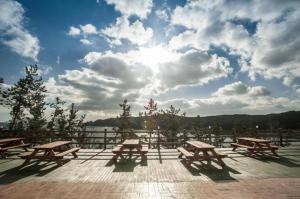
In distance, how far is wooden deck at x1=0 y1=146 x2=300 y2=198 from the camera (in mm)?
5551

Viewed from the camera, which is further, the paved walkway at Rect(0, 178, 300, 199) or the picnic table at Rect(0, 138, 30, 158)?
the picnic table at Rect(0, 138, 30, 158)

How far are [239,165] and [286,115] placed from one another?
11765 cm

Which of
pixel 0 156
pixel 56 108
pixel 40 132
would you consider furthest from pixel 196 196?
pixel 56 108

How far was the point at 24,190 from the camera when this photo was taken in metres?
5.64

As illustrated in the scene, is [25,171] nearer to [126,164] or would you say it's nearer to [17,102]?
[126,164]

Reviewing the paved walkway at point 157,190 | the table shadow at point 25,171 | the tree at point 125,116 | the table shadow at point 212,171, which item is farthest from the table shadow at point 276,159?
the tree at point 125,116

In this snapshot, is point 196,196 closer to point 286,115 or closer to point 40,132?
point 40,132

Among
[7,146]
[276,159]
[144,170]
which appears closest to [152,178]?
[144,170]

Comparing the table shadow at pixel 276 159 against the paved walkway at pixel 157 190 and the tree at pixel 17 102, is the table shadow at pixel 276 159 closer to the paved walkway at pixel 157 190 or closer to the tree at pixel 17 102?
the paved walkway at pixel 157 190

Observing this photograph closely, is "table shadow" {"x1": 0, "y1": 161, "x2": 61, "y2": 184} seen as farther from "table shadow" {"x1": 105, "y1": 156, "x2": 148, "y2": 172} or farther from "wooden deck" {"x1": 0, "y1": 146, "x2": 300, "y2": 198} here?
"table shadow" {"x1": 105, "y1": 156, "x2": 148, "y2": 172}

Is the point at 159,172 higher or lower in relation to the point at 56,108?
lower

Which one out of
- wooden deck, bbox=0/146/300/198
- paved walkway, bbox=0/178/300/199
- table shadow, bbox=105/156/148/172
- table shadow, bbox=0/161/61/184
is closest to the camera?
paved walkway, bbox=0/178/300/199

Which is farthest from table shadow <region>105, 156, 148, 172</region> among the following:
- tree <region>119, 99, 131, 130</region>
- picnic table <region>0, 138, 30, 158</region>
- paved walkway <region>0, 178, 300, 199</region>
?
tree <region>119, 99, 131, 130</region>

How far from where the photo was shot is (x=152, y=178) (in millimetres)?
6820
